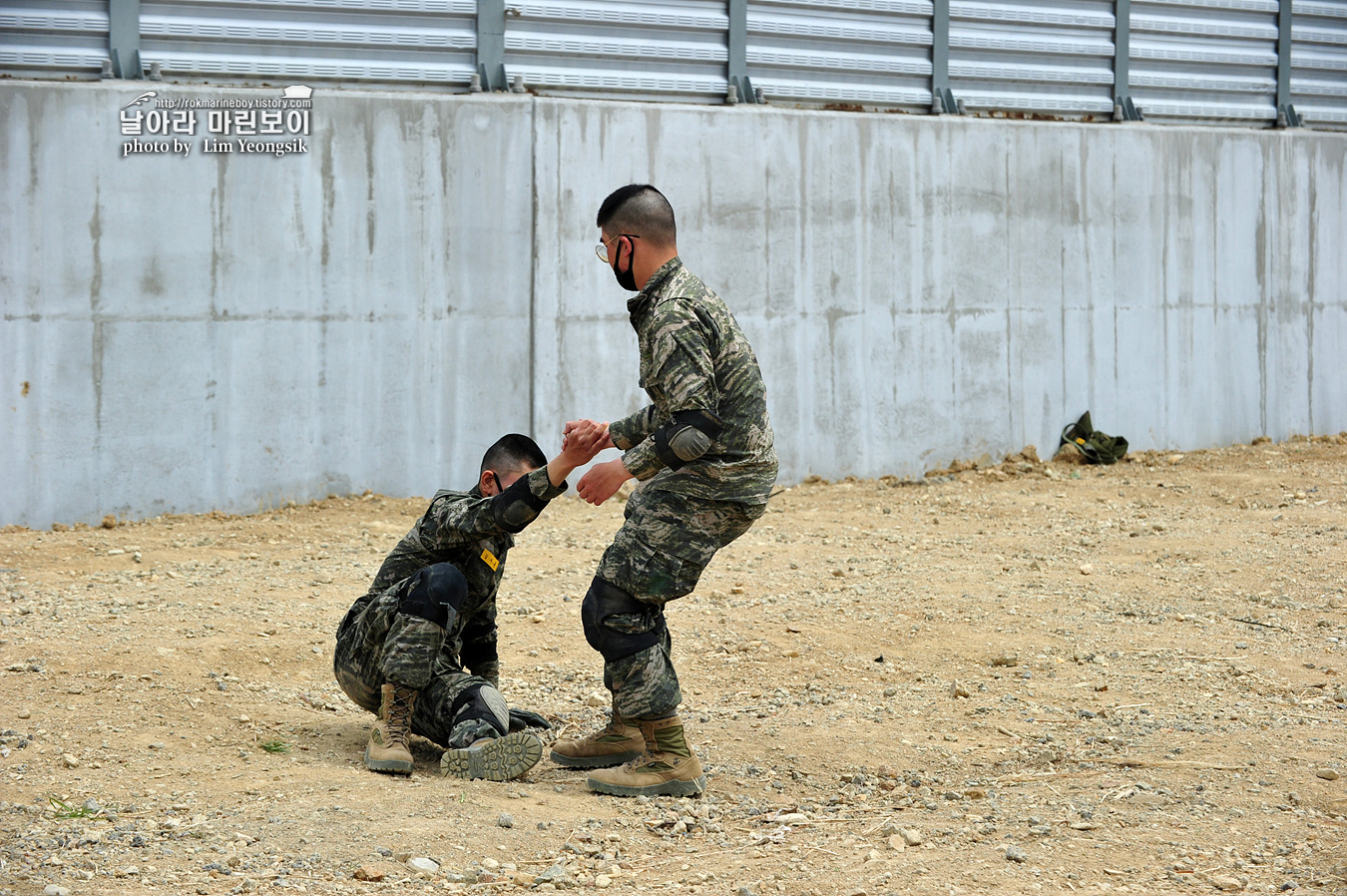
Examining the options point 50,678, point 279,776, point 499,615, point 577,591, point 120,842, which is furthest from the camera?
point 577,591

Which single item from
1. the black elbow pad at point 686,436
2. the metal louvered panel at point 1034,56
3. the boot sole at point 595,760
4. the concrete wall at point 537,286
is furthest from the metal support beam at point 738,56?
the boot sole at point 595,760

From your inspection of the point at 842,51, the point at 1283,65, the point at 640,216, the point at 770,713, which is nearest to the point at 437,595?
the point at 640,216

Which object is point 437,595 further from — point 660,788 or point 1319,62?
point 1319,62

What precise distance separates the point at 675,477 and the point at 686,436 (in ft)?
0.64

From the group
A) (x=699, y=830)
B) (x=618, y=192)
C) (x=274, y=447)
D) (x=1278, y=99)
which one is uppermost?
(x=1278, y=99)

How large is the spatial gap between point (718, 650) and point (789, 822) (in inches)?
82.0

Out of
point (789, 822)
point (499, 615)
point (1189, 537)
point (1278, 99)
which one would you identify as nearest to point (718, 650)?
point (499, 615)

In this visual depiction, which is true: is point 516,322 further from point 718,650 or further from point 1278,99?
point 1278,99

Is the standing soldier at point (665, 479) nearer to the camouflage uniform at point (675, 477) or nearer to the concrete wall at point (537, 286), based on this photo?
the camouflage uniform at point (675, 477)

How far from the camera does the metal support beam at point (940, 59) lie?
10.5 metres

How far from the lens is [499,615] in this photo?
614cm

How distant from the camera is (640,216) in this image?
384 cm

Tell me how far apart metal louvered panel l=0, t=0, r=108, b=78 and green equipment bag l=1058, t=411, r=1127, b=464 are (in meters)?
8.05

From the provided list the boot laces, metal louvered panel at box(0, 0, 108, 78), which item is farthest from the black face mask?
metal louvered panel at box(0, 0, 108, 78)
